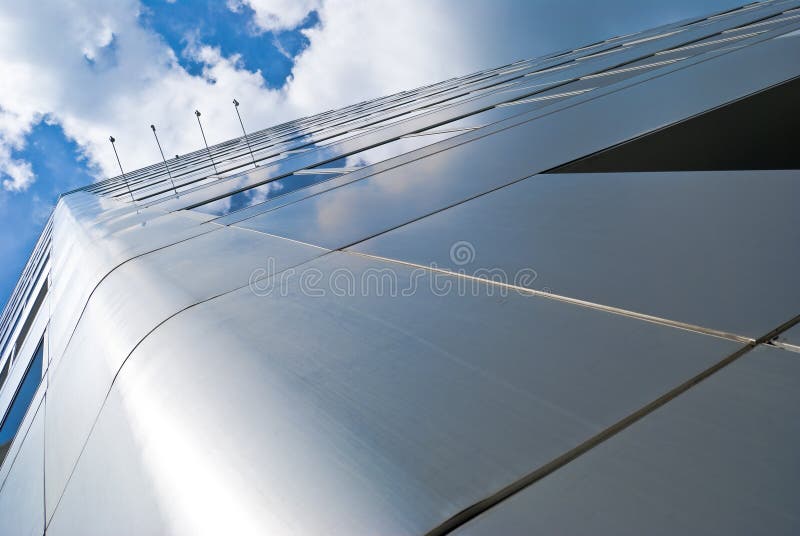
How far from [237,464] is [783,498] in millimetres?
1547

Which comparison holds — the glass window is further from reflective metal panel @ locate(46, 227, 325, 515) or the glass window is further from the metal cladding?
reflective metal panel @ locate(46, 227, 325, 515)

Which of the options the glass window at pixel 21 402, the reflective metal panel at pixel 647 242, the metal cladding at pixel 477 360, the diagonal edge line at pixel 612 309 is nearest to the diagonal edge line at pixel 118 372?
the metal cladding at pixel 477 360

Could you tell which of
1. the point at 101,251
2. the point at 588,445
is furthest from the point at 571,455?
the point at 101,251

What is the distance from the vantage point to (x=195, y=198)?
9.19 meters

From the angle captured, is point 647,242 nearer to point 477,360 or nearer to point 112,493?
point 477,360

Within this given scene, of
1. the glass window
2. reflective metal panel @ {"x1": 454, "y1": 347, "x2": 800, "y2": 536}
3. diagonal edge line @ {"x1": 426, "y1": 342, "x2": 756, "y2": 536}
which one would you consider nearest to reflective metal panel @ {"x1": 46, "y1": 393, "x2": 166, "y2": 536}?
diagonal edge line @ {"x1": 426, "y1": 342, "x2": 756, "y2": 536}

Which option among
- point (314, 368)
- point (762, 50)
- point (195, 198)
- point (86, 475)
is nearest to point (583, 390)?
point (314, 368)

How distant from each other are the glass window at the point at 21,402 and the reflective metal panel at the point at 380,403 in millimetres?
3548

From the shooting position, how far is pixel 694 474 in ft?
4.37

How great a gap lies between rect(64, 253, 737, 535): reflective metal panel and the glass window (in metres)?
3.55

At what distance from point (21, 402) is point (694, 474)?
6748 mm

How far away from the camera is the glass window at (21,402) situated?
5.69m

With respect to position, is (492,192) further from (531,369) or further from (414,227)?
(531,369)

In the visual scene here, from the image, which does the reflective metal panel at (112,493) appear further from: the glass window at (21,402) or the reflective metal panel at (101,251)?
the glass window at (21,402)
